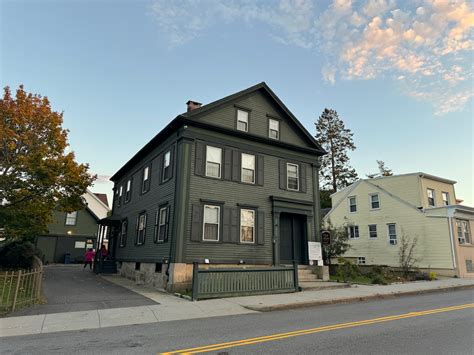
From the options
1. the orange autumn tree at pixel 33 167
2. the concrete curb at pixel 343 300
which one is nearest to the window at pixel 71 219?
the orange autumn tree at pixel 33 167

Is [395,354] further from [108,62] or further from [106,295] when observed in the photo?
[108,62]

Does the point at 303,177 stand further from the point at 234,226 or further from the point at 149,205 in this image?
the point at 149,205

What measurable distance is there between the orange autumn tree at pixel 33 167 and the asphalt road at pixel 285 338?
41.4 ft

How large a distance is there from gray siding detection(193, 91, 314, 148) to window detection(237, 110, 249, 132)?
23cm

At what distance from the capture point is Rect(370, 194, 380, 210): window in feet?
92.8

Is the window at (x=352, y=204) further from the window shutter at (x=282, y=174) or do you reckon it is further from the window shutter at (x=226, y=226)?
the window shutter at (x=226, y=226)

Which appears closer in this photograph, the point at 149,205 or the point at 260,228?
the point at 260,228

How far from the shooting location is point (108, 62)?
56.9ft

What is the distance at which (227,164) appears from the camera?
16.9 meters

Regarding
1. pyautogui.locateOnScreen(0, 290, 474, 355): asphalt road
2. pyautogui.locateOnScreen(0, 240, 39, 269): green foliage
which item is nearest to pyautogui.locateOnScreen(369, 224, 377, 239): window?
pyautogui.locateOnScreen(0, 290, 474, 355): asphalt road

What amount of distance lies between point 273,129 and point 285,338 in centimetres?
1369

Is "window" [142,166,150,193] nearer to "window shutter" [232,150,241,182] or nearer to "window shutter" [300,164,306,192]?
"window shutter" [232,150,241,182]

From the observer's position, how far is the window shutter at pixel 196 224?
1503cm

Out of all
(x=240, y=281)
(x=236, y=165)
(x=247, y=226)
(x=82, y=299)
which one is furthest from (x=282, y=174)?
(x=82, y=299)
